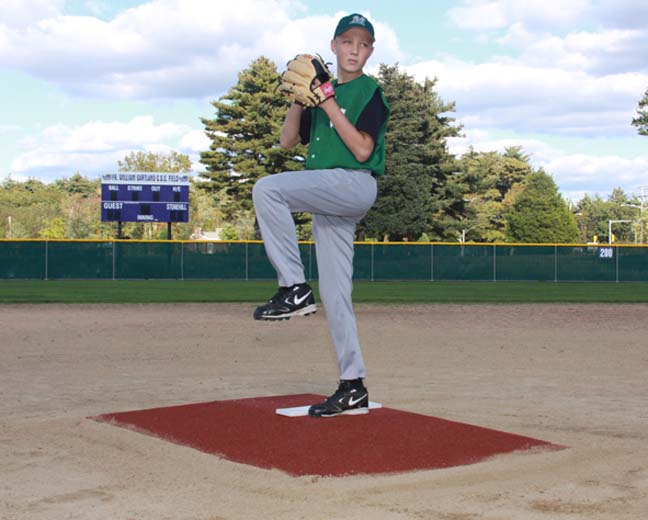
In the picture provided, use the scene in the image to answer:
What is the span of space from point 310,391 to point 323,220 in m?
2.36

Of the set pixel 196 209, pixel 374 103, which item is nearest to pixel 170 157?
pixel 196 209

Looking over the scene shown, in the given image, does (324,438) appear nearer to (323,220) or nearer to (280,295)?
(280,295)

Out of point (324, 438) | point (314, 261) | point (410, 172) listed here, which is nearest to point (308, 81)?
point (324, 438)

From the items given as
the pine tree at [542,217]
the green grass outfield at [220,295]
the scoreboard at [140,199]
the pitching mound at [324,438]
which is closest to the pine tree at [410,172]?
the pine tree at [542,217]

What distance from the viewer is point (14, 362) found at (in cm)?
832

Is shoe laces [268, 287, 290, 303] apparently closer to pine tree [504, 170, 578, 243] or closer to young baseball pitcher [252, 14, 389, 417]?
young baseball pitcher [252, 14, 389, 417]

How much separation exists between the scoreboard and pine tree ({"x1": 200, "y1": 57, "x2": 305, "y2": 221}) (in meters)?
18.1

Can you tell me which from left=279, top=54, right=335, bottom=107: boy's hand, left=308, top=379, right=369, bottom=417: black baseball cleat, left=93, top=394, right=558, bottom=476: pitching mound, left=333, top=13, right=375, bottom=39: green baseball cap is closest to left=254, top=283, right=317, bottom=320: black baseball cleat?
left=93, top=394, right=558, bottom=476: pitching mound

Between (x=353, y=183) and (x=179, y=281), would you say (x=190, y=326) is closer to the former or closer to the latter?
(x=353, y=183)

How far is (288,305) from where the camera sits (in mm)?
4070

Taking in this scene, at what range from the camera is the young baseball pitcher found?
13.5ft

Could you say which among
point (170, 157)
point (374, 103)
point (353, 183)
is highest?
point (170, 157)

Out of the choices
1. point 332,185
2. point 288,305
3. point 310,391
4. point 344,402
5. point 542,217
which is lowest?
point 310,391

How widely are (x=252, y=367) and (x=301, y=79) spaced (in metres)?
4.49
